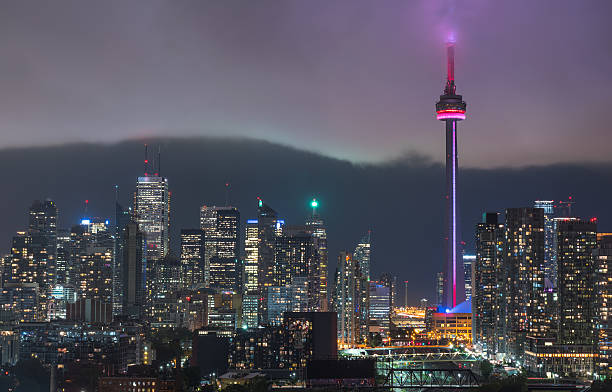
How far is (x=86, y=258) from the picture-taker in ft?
502

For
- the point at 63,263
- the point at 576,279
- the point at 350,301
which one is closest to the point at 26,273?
the point at 63,263

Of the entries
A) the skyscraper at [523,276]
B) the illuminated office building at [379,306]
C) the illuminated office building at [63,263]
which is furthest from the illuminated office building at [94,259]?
the skyscraper at [523,276]

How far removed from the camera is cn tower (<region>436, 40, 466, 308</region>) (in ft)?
506

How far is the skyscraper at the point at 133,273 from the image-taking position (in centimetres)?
14450

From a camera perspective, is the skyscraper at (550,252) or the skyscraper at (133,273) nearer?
the skyscraper at (550,252)

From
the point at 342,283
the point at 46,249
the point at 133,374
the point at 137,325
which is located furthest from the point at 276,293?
the point at 133,374

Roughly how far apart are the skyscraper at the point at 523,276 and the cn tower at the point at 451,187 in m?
42.7

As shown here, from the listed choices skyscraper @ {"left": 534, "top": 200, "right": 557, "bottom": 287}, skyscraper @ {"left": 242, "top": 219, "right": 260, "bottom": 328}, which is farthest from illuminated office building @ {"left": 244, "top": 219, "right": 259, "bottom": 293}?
skyscraper @ {"left": 534, "top": 200, "right": 557, "bottom": 287}

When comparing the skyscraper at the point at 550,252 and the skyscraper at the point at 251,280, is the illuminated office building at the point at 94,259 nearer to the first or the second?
the skyscraper at the point at 251,280

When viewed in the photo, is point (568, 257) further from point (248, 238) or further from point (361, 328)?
point (248, 238)

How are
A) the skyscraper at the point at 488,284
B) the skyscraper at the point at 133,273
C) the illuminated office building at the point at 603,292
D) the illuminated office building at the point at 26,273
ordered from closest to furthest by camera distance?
the illuminated office building at the point at 603,292 < the skyscraper at the point at 488,284 < the illuminated office building at the point at 26,273 < the skyscraper at the point at 133,273

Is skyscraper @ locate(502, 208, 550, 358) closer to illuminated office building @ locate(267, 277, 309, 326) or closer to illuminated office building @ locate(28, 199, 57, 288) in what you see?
illuminated office building @ locate(267, 277, 309, 326)

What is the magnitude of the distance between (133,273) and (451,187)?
42.8 m

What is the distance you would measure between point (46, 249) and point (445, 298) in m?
52.0
